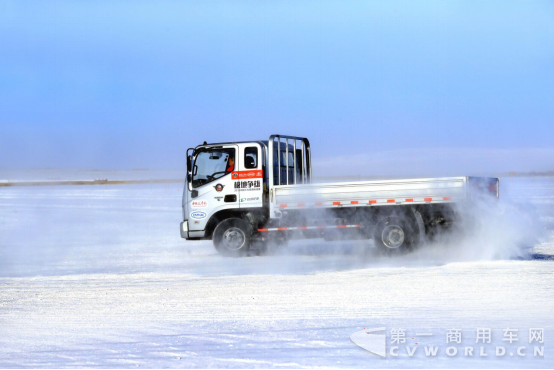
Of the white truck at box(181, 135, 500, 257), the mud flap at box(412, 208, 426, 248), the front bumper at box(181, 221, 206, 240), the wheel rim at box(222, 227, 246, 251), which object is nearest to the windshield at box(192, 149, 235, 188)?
the white truck at box(181, 135, 500, 257)

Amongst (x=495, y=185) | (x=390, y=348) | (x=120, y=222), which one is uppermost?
(x=495, y=185)

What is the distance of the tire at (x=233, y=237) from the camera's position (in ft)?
46.9

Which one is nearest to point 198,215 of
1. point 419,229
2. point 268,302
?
point 419,229

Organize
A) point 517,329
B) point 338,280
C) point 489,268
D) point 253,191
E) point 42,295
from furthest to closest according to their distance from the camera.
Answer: point 253,191
point 489,268
point 338,280
point 42,295
point 517,329

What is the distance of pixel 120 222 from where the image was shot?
84.0 feet

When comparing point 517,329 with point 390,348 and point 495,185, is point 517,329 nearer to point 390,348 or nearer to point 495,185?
point 390,348

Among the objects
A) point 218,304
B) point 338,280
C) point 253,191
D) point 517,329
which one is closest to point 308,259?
point 253,191

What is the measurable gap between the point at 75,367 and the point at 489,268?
821cm

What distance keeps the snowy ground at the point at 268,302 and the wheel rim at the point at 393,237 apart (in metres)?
0.38

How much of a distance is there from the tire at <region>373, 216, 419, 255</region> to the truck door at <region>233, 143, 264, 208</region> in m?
2.77

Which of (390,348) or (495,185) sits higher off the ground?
(495,185)

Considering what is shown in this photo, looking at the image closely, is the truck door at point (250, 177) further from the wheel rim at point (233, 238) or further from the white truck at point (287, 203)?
the wheel rim at point (233, 238)

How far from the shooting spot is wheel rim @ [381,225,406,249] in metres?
13.5

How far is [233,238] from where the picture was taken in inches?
564
